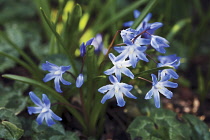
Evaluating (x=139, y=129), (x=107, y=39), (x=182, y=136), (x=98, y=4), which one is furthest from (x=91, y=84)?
(x=98, y=4)

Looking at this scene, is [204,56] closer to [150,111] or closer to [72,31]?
[150,111]

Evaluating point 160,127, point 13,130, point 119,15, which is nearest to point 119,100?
point 160,127

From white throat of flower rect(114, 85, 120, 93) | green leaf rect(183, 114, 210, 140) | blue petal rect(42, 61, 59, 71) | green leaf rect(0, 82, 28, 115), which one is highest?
blue petal rect(42, 61, 59, 71)

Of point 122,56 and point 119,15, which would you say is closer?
point 122,56

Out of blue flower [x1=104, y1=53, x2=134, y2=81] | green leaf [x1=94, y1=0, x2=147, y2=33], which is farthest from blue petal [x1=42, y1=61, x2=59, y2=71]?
green leaf [x1=94, y1=0, x2=147, y2=33]

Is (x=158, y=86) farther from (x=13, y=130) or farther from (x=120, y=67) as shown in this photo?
(x=13, y=130)

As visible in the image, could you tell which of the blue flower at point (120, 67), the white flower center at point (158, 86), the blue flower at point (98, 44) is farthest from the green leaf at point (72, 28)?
the white flower center at point (158, 86)

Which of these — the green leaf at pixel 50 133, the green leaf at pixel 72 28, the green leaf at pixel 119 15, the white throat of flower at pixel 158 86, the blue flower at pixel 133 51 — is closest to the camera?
the blue flower at pixel 133 51

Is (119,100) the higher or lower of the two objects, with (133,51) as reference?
lower

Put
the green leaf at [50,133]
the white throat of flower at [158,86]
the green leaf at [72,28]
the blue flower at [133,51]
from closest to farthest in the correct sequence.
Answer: the blue flower at [133,51] → the white throat of flower at [158,86] → the green leaf at [50,133] → the green leaf at [72,28]

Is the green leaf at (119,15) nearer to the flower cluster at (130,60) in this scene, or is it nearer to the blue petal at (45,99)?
the flower cluster at (130,60)

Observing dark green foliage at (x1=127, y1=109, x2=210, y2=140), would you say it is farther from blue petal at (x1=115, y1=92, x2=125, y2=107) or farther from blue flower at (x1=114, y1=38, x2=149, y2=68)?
blue flower at (x1=114, y1=38, x2=149, y2=68)
